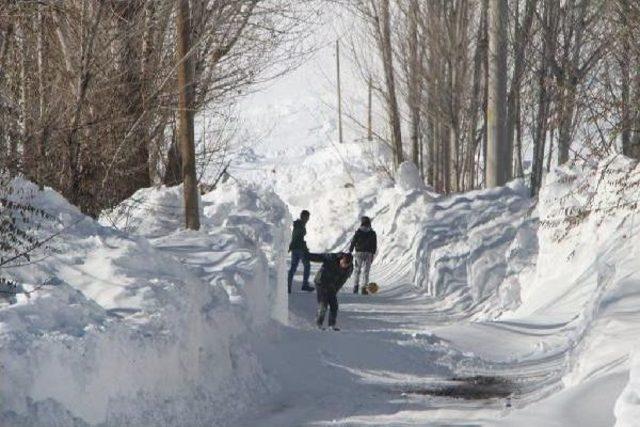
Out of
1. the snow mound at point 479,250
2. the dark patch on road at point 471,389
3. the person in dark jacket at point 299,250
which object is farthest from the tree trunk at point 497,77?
the dark patch on road at point 471,389

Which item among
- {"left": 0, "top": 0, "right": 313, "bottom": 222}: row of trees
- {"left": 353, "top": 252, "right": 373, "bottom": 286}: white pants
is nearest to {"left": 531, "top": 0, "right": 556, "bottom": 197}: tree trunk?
{"left": 353, "top": 252, "right": 373, "bottom": 286}: white pants

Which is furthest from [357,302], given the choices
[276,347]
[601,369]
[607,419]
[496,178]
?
[607,419]

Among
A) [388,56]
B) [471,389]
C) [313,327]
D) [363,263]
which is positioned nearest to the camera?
[471,389]

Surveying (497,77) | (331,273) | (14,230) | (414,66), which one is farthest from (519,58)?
(14,230)

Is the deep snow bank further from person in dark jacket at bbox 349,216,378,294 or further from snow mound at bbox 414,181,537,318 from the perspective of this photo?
person in dark jacket at bbox 349,216,378,294

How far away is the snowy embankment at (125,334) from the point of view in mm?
9641

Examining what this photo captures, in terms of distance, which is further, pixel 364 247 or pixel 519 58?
pixel 519 58

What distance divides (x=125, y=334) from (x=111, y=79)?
7391 mm

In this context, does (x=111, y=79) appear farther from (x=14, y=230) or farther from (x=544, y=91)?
(x=544, y=91)

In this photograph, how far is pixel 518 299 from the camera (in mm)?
22547

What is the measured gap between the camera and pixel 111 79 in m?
17.6

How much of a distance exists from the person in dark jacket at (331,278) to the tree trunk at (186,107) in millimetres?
2150

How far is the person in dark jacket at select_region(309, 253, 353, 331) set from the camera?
18.6 meters

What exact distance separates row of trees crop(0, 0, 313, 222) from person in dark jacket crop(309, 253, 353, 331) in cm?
226
